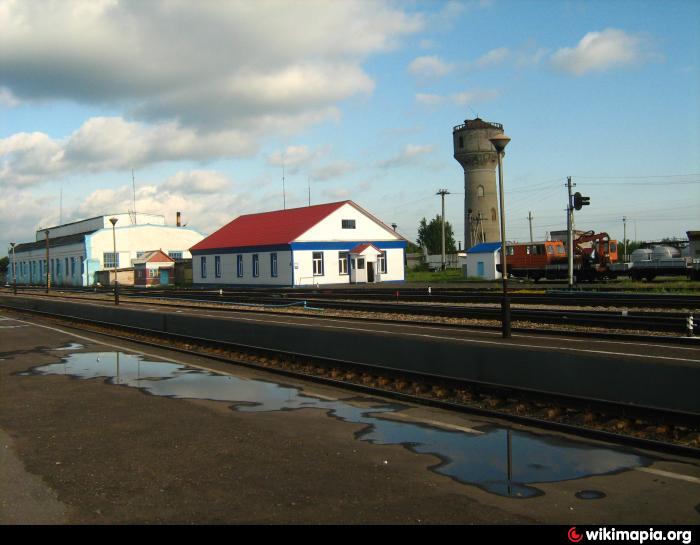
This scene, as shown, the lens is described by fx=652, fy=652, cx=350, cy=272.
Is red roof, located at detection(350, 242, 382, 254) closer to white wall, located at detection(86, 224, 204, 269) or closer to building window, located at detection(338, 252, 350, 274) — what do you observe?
building window, located at detection(338, 252, 350, 274)

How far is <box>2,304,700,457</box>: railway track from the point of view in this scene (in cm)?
780

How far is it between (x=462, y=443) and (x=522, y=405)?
2473 mm

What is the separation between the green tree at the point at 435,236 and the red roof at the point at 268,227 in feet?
221

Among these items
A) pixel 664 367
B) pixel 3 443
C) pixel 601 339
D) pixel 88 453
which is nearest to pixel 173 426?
pixel 88 453

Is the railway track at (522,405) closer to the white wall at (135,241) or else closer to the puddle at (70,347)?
the puddle at (70,347)

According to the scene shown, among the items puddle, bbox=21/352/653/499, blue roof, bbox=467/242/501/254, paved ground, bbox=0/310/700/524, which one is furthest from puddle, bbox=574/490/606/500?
blue roof, bbox=467/242/501/254

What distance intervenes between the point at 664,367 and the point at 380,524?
5.09 m

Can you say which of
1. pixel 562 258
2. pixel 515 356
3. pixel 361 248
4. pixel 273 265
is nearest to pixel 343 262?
pixel 361 248

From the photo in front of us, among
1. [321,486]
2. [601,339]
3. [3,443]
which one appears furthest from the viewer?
[601,339]

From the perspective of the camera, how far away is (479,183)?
8856 cm

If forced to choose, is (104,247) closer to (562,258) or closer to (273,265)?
(273,265)

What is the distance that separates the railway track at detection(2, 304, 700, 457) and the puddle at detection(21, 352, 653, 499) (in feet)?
1.41

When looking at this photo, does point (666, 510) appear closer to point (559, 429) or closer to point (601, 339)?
point (559, 429)

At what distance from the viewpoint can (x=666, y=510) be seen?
5.43 m
